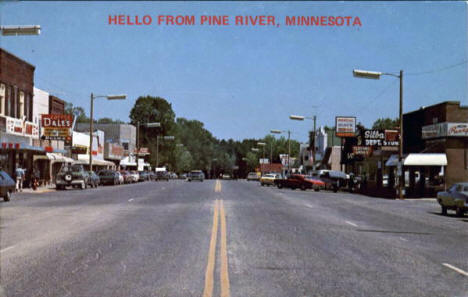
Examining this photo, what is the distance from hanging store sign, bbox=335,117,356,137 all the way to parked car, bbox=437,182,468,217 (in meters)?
33.6

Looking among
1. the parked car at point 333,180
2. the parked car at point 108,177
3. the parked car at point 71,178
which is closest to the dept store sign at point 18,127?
the parked car at point 71,178

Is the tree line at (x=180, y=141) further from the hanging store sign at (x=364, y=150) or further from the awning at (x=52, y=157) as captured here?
the hanging store sign at (x=364, y=150)

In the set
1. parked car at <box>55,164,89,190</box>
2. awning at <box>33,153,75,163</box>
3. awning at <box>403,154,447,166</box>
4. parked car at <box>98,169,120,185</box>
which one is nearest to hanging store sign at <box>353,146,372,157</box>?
awning at <box>403,154,447,166</box>

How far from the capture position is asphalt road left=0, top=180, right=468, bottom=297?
9.41 m

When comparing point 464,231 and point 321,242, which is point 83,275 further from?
point 464,231

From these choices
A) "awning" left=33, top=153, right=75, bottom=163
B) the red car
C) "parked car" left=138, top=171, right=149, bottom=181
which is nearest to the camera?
"awning" left=33, top=153, right=75, bottom=163

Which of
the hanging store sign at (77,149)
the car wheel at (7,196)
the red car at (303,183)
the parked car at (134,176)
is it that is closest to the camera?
the car wheel at (7,196)

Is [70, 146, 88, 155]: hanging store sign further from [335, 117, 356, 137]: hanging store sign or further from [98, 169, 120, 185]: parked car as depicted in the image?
[335, 117, 356, 137]: hanging store sign

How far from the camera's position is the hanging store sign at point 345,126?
200 ft

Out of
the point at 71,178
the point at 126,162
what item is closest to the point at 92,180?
the point at 71,178

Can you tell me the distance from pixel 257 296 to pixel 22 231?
10.7 meters

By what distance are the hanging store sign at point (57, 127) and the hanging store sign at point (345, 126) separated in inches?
1021

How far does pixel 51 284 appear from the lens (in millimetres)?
9602

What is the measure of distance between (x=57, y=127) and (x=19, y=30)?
3359 cm
